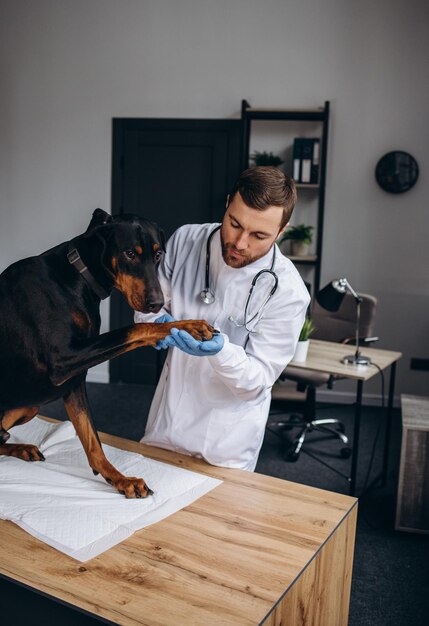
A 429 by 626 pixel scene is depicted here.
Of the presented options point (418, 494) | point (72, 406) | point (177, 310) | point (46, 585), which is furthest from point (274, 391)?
point (46, 585)

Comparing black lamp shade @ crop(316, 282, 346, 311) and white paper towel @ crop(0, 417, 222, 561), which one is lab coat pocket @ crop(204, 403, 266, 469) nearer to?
white paper towel @ crop(0, 417, 222, 561)

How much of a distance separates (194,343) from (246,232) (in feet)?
1.30

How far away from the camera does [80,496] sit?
4.23 feet

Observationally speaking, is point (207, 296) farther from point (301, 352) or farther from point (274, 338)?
point (301, 352)

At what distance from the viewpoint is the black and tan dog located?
122cm

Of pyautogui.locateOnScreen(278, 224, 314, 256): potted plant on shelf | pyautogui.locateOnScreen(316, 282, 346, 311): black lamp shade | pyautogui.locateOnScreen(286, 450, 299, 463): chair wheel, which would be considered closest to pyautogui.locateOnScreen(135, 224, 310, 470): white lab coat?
pyautogui.locateOnScreen(316, 282, 346, 311): black lamp shade

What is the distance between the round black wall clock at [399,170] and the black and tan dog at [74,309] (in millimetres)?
3895

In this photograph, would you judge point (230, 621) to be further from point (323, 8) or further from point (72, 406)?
point (323, 8)

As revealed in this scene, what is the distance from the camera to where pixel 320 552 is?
1171 mm

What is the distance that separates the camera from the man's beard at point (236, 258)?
1.59m

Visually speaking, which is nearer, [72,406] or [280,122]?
[72,406]

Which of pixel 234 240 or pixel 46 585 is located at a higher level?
pixel 234 240

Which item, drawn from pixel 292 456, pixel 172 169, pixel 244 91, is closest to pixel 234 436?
pixel 292 456

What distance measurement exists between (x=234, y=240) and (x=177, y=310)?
10.9 inches
